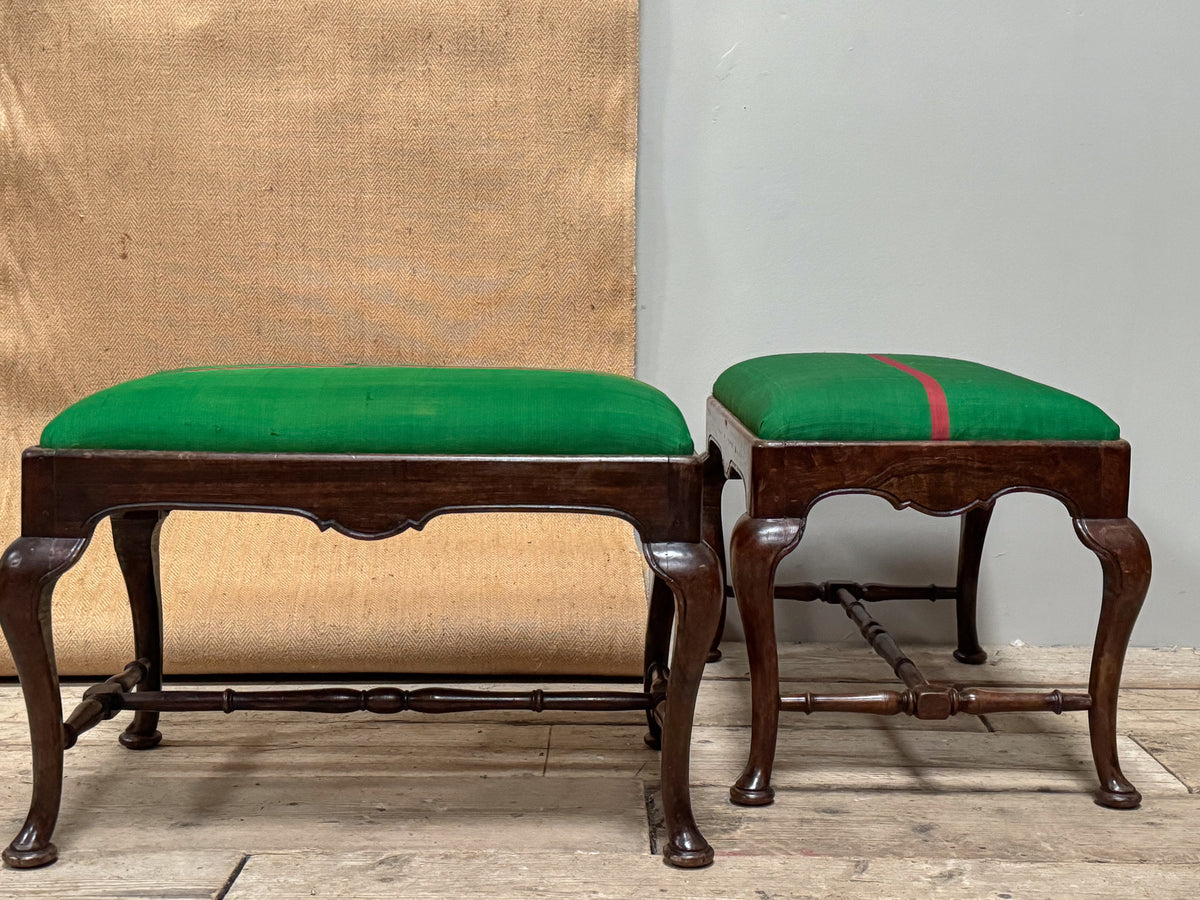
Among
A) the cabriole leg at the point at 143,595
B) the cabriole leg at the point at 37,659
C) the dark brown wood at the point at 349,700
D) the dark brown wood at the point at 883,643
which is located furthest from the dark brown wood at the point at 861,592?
the cabriole leg at the point at 37,659

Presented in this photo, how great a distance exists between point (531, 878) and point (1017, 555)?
3.93 ft

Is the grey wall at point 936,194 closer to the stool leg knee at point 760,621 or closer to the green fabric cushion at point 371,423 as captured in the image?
the stool leg knee at point 760,621

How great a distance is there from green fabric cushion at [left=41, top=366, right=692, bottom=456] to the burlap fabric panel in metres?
0.69

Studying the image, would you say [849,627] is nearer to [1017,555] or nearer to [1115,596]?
[1017,555]

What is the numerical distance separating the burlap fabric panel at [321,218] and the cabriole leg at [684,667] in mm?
631

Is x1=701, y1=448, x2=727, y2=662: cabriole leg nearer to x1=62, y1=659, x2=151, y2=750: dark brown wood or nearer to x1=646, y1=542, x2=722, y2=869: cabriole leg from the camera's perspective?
x1=646, y1=542, x2=722, y2=869: cabriole leg

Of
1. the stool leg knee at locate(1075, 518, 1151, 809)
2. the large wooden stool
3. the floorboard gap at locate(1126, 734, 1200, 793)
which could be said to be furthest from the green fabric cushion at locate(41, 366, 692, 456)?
the floorboard gap at locate(1126, 734, 1200, 793)

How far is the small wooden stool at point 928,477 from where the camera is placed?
1.26 m

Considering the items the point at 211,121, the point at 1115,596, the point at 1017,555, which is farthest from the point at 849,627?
the point at 211,121

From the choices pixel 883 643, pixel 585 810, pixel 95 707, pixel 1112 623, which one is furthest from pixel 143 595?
pixel 1112 623

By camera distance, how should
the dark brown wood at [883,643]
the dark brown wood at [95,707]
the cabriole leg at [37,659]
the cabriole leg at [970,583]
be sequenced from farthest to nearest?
the cabriole leg at [970,583]
the dark brown wood at [883,643]
the dark brown wood at [95,707]
the cabriole leg at [37,659]

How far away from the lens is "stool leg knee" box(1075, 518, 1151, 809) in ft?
4.22

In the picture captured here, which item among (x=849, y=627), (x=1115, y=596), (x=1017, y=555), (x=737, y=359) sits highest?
(x=737, y=359)

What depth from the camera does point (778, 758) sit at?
1446 mm
